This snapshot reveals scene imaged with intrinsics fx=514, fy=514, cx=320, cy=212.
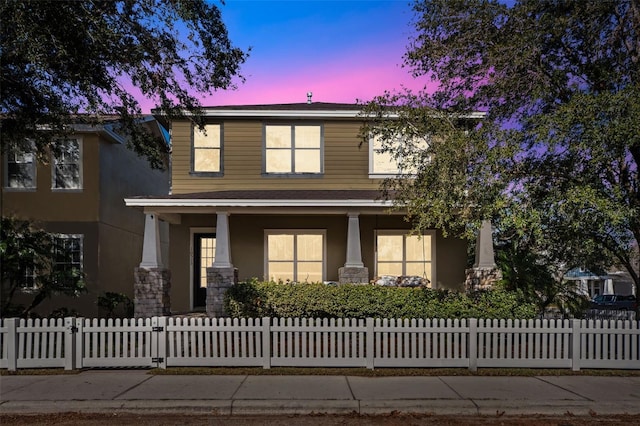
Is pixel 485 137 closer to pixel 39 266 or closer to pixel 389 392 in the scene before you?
pixel 389 392

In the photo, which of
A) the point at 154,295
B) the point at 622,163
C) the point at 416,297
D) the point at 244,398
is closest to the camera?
the point at 244,398

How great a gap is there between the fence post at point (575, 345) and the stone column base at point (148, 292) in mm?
10199

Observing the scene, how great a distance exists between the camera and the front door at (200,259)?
54.9 ft

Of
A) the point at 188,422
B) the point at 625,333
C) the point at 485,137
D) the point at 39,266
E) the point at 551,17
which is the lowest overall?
the point at 188,422

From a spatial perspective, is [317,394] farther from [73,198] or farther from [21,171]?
[21,171]

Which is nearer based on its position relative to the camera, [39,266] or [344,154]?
[39,266]

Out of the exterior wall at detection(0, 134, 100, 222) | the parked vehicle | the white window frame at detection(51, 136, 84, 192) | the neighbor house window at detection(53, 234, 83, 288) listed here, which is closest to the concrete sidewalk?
the neighbor house window at detection(53, 234, 83, 288)

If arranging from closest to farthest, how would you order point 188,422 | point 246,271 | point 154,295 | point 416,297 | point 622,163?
point 188,422
point 622,163
point 416,297
point 154,295
point 246,271

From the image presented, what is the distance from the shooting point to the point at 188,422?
21.5 ft

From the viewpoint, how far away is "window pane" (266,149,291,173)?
16312 mm

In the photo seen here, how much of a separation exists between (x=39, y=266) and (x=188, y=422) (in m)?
8.69

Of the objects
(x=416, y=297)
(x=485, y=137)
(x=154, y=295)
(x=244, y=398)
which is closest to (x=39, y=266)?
(x=154, y=295)

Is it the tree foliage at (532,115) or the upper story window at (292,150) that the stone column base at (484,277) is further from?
the upper story window at (292,150)

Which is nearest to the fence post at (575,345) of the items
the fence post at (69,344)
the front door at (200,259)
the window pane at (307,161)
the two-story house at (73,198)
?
the fence post at (69,344)
